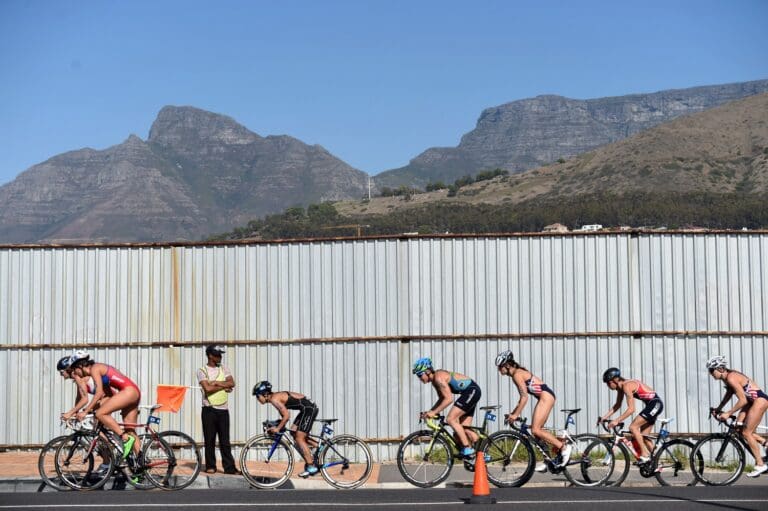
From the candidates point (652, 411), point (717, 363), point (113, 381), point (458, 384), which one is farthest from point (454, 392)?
point (113, 381)

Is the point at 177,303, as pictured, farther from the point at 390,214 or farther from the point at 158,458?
the point at 390,214

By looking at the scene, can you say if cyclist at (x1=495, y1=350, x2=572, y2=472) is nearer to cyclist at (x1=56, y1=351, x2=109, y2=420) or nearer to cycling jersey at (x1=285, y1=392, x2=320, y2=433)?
cycling jersey at (x1=285, y1=392, x2=320, y2=433)

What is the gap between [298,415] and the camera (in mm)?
14727

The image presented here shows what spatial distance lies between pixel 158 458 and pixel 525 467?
479 cm

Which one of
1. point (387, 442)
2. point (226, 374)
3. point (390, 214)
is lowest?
point (387, 442)

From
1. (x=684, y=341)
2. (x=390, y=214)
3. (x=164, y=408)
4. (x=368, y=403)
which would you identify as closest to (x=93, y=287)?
(x=164, y=408)

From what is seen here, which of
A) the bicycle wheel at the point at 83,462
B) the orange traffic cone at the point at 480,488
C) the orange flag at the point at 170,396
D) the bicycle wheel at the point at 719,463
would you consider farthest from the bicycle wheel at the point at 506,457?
the orange flag at the point at 170,396

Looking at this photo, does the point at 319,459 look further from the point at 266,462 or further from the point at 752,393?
the point at 752,393

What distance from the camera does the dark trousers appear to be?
15.6 meters

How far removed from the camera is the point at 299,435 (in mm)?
14633

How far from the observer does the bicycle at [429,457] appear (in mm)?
14531

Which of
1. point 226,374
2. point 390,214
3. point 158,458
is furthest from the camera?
point 390,214

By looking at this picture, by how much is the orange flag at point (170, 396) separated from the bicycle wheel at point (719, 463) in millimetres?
7607

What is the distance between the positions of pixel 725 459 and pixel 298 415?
18.8 feet
